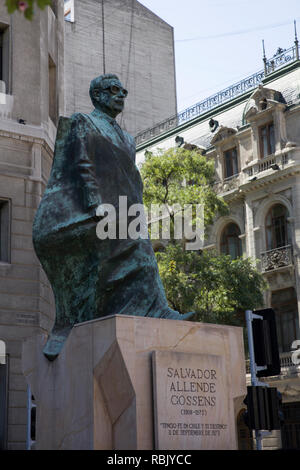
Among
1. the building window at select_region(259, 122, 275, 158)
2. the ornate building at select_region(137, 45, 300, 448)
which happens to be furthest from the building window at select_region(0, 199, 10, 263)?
the building window at select_region(259, 122, 275, 158)

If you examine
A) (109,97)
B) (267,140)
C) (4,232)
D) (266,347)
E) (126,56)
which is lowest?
(266,347)

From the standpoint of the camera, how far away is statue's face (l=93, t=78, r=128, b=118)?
985 cm

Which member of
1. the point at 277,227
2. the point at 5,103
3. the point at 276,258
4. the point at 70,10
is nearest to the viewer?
the point at 5,103

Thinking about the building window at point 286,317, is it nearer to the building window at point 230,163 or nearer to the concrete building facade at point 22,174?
the building window at point 230,163

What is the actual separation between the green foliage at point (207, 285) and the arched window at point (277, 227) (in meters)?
7.55

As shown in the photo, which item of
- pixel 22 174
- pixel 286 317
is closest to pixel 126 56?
pixel 286 317

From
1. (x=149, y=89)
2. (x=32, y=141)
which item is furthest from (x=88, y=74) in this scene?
(x=32, y=141)

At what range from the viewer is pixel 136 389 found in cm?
800

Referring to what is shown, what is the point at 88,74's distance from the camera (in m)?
47.8

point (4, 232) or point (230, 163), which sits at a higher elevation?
point (230, 163)

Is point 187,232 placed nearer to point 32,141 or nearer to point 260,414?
point 32,141

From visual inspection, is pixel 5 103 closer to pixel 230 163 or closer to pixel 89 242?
pixel 89 242

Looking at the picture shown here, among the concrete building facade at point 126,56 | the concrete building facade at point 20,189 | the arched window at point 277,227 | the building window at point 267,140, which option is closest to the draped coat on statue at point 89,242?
the concrete building facade at point 20,189

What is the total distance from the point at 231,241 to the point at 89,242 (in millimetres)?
29953
